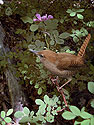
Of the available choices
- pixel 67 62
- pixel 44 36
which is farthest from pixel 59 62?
pixel 44 36

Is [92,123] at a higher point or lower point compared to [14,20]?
lower

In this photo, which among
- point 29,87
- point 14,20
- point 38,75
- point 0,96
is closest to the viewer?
point 38,75

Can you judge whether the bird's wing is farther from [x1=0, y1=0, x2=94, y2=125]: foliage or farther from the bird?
[x1=0, y1=0, x2=94, y2=125]: foliage

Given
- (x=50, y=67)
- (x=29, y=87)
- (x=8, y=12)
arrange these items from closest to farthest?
(x=50, y=67) < (x=8, y=12) < (x=29, y=87)

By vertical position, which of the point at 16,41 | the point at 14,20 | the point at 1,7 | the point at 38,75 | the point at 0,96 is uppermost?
the point at 1,7

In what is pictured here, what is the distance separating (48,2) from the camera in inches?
82.8

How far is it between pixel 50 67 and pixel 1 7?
134 centimetres

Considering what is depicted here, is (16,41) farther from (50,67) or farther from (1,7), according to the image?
(50,67)

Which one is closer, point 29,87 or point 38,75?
point 38,75

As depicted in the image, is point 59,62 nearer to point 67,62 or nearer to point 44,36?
point 67,62

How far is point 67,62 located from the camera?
1.28m

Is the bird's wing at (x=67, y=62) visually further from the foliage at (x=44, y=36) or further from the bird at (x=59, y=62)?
the foliage at (x=44, y=36)

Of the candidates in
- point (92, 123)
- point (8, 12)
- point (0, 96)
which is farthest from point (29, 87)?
point (92, 123)

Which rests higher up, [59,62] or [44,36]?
[44,36]
